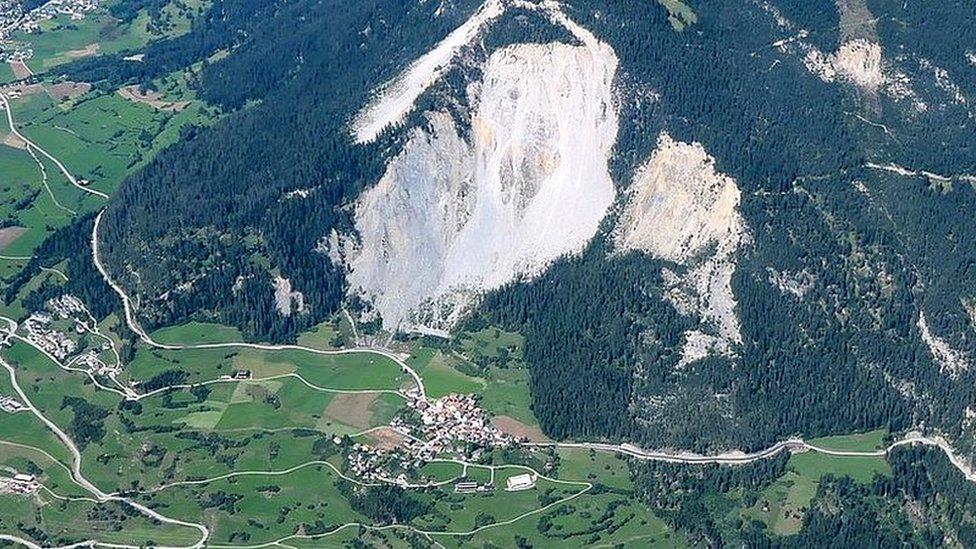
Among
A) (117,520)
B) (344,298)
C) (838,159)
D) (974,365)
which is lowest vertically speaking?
(117,520)

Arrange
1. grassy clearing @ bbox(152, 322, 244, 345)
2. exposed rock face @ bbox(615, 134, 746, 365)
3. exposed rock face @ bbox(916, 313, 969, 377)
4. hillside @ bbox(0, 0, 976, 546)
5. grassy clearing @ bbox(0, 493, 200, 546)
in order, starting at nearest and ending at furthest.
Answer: grassy clearing @ bbox(0, 493, 200, 546), hillside @ bbox(0, 0, 976, 546), exposed rock face @ bbox(916, 313, 969, 377), exposed rock face @ bbox(615, 134, 746, 365), grassy clearing @ bbox(152, 322, 244, 345)

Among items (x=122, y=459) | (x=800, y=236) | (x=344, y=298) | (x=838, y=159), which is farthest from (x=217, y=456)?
(x=838, y=159)

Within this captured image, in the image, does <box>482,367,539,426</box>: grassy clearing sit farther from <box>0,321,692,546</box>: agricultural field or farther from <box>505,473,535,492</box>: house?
<box>505,473,535,492</box>: house

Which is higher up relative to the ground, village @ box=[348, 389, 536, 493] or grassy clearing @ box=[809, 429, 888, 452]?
grassy clearing @ box=[809, 429, 888, 452]

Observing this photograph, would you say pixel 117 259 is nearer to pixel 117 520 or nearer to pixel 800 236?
pixel 117 520

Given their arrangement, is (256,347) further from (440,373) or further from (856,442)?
(856,442)

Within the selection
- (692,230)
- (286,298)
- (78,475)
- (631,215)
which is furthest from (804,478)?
(78,475)

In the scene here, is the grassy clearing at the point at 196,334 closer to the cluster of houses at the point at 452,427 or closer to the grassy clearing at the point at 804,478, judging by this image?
the cluster of houses at the point at 452,427

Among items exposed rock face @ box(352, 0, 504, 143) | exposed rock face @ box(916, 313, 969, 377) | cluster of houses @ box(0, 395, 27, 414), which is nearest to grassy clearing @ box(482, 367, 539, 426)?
exposed rock face @ box(352, 0, 504, 143)
